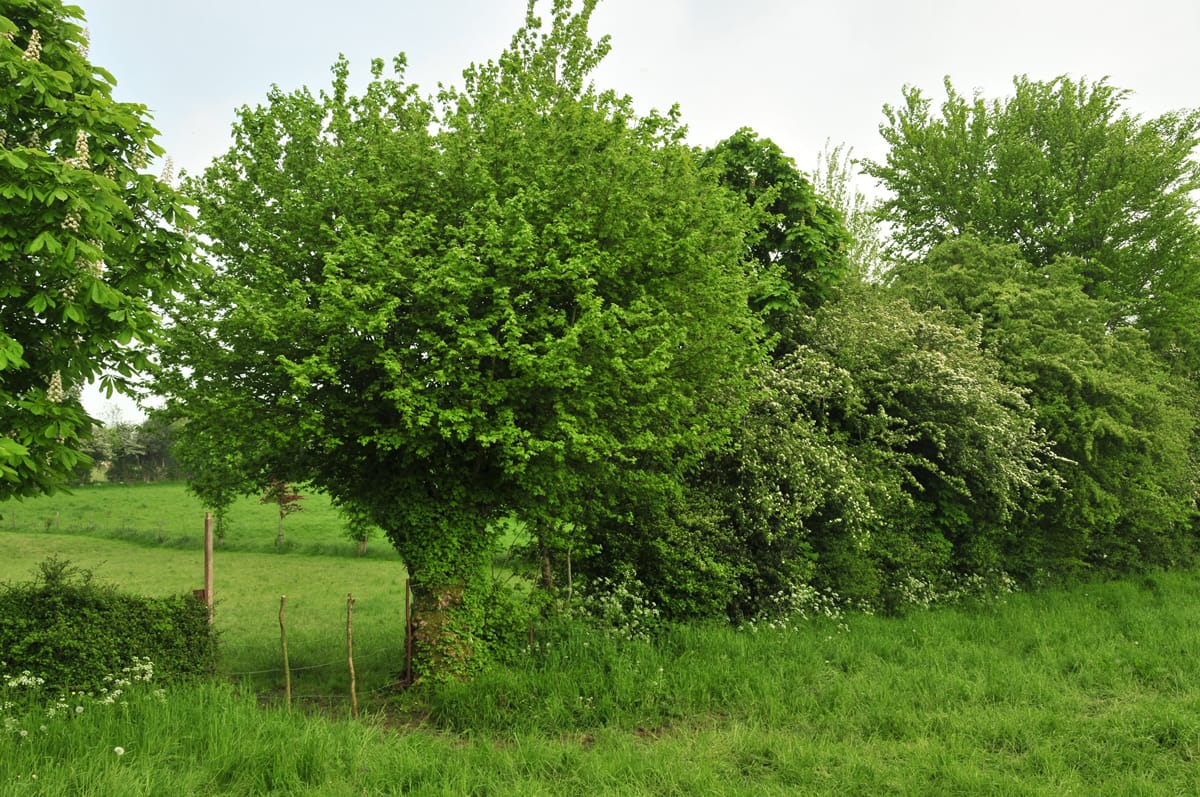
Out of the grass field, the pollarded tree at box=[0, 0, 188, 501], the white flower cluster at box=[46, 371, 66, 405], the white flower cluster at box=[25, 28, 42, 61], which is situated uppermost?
the white flower cluster at box=[25, 28, 42, 61]

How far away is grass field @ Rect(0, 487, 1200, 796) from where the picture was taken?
21.2 ft

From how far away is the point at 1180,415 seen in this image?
18422mm

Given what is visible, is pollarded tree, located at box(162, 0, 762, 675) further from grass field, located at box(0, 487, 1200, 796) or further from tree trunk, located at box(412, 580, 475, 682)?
grass field, located at box(0, 487, 1200, 796)

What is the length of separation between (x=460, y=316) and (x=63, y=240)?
453 centimetres

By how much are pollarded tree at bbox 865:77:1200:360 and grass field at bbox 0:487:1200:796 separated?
46.7 feet

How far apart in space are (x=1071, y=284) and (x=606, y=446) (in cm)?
1743

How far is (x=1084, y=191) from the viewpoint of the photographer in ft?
78.6

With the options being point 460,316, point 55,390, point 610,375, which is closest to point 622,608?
point 610,375

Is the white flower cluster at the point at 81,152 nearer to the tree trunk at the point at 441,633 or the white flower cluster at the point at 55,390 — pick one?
the white flower cluster at the point at 55,390

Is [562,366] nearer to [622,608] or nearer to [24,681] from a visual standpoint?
[622,608]

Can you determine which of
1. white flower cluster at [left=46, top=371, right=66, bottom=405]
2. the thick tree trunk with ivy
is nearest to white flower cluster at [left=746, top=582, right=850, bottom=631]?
the thick tree trunk with ivy

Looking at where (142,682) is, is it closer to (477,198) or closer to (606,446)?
(606,446)

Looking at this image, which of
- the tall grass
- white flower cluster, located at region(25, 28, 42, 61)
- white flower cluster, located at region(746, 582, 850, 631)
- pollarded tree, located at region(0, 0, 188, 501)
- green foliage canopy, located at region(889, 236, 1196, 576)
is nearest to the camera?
pollarded tree, located at region(0, 0, 188, 501)

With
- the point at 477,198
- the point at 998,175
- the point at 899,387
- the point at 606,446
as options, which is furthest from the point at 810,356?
the point at 998,175
